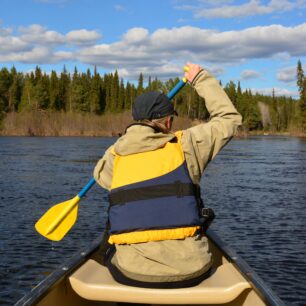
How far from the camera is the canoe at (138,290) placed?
127 inches

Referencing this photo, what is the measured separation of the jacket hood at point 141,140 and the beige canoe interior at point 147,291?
3.04ft

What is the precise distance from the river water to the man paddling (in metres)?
3.73

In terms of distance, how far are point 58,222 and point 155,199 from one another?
2.18m

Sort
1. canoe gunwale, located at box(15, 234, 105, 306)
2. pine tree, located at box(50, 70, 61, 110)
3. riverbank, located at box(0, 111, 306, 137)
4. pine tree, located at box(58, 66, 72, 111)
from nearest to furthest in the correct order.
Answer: canoe gunwale, located at box(15, 234, 105, 306) → riverbank, located at box(0, 111, 306, 137) → pine tree, located at box(50, 70, 61, 110) → pine tree, located at box(58, 66, 72, 111)

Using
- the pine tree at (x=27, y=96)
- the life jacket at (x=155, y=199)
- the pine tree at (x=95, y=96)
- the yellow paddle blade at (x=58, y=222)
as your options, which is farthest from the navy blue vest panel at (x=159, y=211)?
the pine tree at (x=95, y=96)

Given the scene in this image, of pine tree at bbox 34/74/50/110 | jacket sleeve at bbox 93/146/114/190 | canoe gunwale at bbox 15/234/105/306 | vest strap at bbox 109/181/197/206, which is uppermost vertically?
pine tree at bbox 34/74/50/110

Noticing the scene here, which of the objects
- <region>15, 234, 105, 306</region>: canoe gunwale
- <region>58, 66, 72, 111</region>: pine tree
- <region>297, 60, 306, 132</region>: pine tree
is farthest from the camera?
<region>58, 66, 72, 111</region>: pine tree

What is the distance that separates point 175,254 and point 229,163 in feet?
72.0

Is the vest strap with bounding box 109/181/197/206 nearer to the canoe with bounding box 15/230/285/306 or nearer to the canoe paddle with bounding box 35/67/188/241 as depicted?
the canoe with bounding box 15/230/285/306

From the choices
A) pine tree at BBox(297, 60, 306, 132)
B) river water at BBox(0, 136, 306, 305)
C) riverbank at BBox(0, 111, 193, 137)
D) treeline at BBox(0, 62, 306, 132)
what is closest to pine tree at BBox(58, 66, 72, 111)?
treeline at BBox(0, 62, 306, 132)

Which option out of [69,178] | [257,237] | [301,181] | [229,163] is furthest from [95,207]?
[229,163]

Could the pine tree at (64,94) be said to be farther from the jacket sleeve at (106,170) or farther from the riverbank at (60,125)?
the jacket sleeve at (106,170)

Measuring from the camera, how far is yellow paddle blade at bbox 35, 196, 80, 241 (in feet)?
16.4

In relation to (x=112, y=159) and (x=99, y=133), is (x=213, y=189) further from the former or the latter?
(x=99, y=133)
